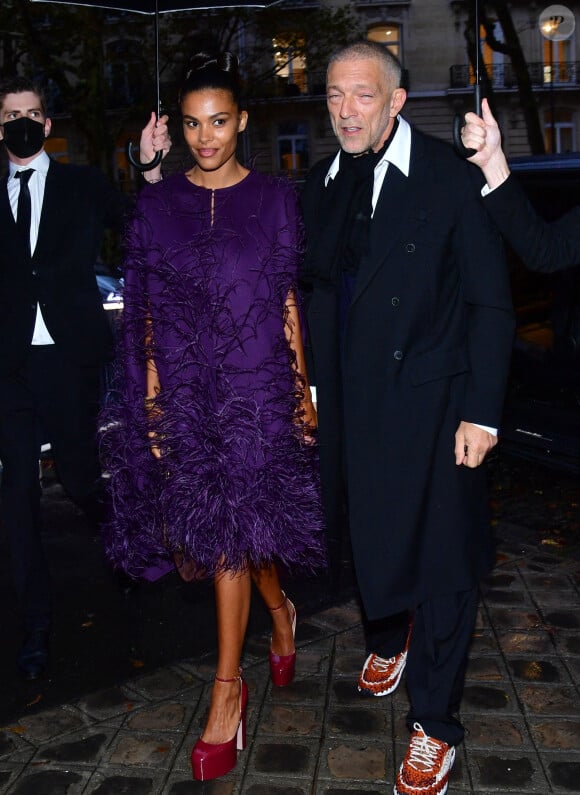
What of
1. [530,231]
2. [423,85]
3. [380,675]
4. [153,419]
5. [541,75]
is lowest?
[380,675]

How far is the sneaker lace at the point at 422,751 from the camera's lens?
10.7 ft

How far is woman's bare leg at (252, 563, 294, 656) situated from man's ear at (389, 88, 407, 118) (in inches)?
64.1

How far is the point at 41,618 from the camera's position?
4496mm

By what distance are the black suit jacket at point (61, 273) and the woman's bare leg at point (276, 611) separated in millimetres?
1180

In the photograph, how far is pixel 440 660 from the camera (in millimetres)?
3367

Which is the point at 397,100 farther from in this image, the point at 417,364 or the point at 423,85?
the point at 423,85

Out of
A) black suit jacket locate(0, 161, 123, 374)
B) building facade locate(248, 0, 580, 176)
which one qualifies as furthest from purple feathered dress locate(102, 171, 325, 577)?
building facade locate(248, 0, 580, 176)

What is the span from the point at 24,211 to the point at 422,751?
2.59 meters

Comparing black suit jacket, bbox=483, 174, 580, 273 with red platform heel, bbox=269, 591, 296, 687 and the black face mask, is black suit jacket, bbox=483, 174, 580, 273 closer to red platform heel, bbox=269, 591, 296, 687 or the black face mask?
red platform heel, bbox=269, 591, 296, 687

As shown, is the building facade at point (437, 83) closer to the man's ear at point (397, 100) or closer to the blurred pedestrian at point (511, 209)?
the man's ear at point (397, 100)

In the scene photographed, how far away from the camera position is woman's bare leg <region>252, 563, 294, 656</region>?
12.8ft

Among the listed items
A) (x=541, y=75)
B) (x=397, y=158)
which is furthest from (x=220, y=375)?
(x=541, y=75)

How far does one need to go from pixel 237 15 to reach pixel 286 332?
23572 millimetres

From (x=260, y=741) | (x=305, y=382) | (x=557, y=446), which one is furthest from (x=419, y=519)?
(x=557, y=446)
